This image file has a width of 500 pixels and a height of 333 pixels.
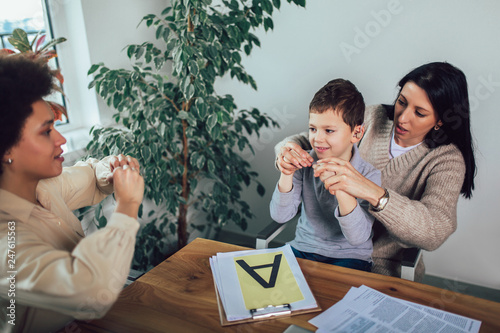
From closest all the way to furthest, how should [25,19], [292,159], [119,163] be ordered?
[119,163] < [292,159] < [25,19]

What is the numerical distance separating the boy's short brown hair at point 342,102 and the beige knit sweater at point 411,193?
0.33 meters

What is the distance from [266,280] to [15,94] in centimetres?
82

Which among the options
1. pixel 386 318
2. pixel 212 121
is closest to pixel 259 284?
pixel 386 318

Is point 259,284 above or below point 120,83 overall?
below

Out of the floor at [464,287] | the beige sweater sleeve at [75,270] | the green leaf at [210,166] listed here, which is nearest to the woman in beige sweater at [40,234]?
the beige sweater sleeve at [75,270]

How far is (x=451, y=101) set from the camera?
1490 mm

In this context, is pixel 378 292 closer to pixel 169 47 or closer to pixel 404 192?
pixel 404 192

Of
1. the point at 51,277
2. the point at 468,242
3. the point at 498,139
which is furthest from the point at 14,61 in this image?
the point at 468,242

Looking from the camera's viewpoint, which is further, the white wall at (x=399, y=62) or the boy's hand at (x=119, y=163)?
the white wall at (x=399, y=62)

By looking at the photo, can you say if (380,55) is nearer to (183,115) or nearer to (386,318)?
(183,115)

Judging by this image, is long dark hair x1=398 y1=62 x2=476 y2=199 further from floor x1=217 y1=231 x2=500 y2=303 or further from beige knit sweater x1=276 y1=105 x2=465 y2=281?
floor x1=217 y1=231 x2=500 y2=303

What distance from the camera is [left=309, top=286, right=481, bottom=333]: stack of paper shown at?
0.89 metres

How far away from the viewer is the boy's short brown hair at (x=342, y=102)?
1.40 metres

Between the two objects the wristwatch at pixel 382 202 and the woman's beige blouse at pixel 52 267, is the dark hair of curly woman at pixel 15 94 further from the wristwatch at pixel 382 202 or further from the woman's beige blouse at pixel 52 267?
the wristwatch at pixel 382 202
